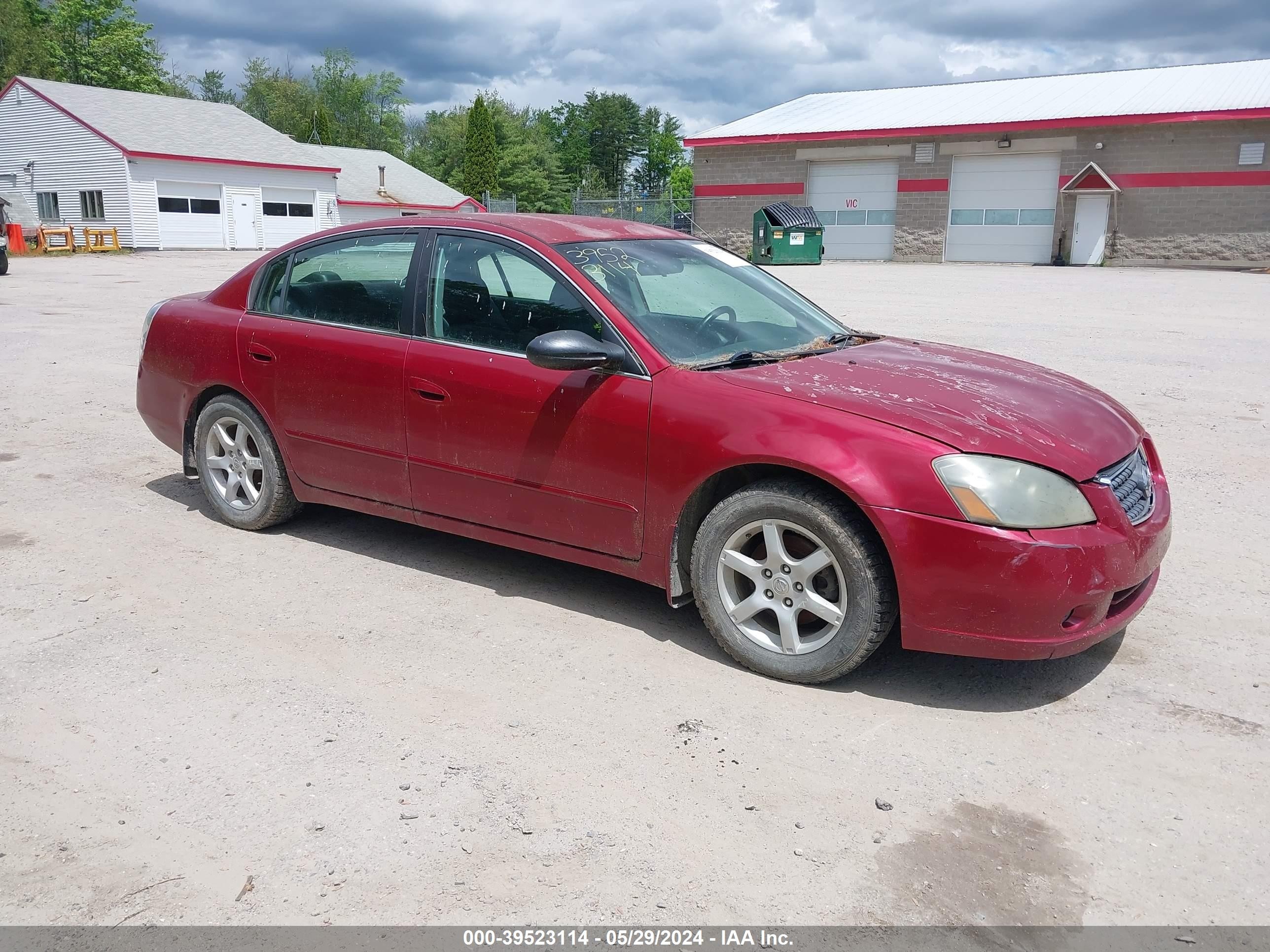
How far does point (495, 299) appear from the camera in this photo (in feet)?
14.7

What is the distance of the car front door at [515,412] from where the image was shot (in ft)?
13.2

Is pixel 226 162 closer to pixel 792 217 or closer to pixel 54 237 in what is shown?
pixel 54 237

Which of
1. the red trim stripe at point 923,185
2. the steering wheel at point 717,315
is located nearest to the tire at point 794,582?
the steering wheel at point 717,315

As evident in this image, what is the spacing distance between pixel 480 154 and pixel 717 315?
62.0 m

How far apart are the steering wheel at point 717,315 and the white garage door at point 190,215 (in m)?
42.2

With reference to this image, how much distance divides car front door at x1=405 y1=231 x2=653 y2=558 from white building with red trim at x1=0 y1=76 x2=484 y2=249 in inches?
1446

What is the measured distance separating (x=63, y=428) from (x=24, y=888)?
6131 millimetres

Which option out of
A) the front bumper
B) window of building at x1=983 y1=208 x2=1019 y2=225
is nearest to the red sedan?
the front bumper

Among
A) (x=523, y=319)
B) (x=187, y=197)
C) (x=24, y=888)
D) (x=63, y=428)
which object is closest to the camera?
(x=24, y=888)

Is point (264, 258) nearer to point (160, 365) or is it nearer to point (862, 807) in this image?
point (160, 365)

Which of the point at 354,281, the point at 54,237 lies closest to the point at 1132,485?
the point at 354,281

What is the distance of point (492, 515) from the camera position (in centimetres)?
442

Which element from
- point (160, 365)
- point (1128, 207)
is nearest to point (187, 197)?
point (1128, 207)

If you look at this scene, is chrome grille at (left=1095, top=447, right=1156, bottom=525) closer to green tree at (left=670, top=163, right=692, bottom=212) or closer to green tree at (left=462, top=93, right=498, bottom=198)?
green tree at (left=462, top=93, right=498, bottom=198)
